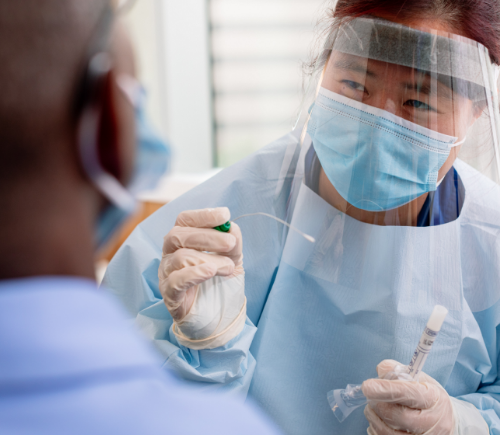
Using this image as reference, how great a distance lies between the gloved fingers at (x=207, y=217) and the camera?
2.77 ft

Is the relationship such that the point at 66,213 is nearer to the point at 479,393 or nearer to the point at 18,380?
the point at 18,380

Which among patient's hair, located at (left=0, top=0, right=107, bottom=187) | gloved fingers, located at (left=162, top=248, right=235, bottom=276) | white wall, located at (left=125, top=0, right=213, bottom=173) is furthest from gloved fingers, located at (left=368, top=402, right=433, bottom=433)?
white wall, located at (left=125, top=0, right=213, bottom=173)

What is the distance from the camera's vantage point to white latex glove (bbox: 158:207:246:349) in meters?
0.81

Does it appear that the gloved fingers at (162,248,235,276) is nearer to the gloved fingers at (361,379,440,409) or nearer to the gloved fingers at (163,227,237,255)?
the gloved fingers at (163,227,237,255)

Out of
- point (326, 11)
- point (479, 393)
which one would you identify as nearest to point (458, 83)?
point (326, 11)

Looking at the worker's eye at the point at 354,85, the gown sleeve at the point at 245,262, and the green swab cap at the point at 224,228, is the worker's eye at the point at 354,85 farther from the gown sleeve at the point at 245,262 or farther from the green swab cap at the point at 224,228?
the green swab cap at the point at 224,228

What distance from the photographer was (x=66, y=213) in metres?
0.35

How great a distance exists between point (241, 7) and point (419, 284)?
6.39ft

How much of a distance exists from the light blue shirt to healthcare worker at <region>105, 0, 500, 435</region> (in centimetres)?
46

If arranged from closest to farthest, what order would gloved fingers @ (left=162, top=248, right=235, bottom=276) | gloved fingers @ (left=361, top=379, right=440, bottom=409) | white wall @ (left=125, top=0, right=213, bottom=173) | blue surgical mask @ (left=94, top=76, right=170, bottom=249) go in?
blue surgical mask @ (left=94, top=76, right=170, bottom=249)
gloved fingers @ (left=361, top=379, right=440, bottom=409)
gloved fingers @ (left=162, top=248, right=235, bottom=276)
white wall @ (left=125, top=0, right=213, bottom=173)

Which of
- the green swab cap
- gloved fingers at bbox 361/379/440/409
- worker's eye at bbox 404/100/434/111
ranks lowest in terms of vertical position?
gloved fingers at bbox 361/379/440/409

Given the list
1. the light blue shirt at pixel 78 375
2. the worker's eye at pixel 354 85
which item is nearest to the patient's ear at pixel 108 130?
the light blue shirt at pixel 78 375

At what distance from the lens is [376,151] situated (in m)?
0.77

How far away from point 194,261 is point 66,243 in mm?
479
